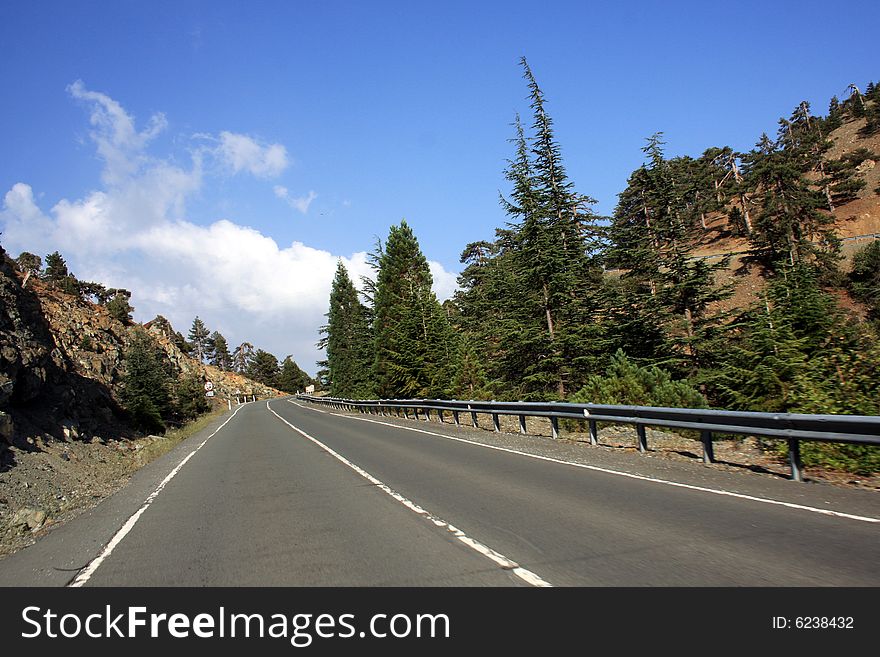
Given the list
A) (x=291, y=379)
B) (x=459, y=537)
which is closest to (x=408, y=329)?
(x=459, y=537)

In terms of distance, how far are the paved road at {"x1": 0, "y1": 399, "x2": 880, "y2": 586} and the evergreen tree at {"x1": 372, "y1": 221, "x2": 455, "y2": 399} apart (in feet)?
→ 85.2

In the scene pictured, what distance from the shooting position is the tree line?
12.2 meters

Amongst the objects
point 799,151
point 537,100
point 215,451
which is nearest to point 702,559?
point 215,451

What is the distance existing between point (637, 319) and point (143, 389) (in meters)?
27.5

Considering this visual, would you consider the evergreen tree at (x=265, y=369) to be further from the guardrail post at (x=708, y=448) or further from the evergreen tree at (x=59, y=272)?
the guardrail post at (x=708, y=448)

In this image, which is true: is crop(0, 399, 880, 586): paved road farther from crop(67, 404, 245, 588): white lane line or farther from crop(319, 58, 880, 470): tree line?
crop(319, 58, 880, 470): tree line

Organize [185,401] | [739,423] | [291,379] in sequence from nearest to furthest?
[739,423]
[185,401]
[291,379]

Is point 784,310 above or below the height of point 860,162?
below

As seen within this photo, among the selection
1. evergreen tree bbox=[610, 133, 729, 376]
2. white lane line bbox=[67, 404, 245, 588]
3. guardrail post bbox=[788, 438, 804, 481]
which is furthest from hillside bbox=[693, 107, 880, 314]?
white lane line bbox=[67, 404, 245, 588]

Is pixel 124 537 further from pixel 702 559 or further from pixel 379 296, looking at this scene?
pixel 379 296

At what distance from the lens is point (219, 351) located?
495 feet

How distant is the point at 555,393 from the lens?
24.8m

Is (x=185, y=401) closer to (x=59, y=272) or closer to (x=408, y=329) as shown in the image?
(x=408, y=329)

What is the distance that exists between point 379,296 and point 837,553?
40625mm
